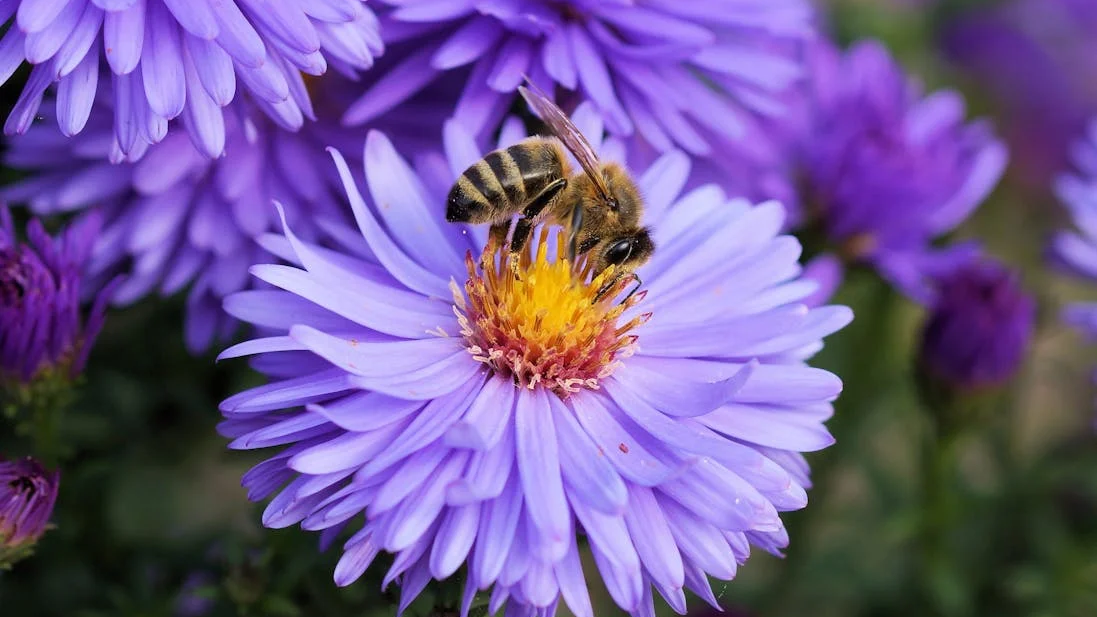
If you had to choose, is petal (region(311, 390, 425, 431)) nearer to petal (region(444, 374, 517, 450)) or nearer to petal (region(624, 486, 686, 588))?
petal (region(444, 374, 517, 450))

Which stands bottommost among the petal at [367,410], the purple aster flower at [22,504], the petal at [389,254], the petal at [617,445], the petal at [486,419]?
the purple aster flower at [22,504]

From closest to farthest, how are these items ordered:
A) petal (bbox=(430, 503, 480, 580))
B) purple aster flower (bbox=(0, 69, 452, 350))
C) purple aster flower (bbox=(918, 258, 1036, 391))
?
1. petal (bbox=(430, 503, 480, 580))
2. purple aster flower (bbox=(0, 69, 452, 350))
3. purple aster flower (bbox=(918, 258, 1036, 391))

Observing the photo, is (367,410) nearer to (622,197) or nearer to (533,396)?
(533,396)

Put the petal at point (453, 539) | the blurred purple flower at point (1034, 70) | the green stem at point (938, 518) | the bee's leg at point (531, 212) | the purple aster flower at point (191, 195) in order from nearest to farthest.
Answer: the petal at point (453, 539) < the bee's leg at point (531, 212) < the purple aster flower at point (191, 195) < the green stem at point (938, 518) < the blurred purple flower at point (1034, 70)

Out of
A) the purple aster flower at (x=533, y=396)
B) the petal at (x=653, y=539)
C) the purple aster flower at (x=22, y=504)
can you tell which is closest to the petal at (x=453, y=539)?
the purple aster flower at (x=533, y=396)

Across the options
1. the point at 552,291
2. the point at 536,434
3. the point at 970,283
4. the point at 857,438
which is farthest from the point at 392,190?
the point at 857,438

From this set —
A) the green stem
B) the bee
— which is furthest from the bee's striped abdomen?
the green stem

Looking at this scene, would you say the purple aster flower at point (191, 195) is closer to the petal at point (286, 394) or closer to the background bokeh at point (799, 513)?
the background bokeh at point (799, 513)
